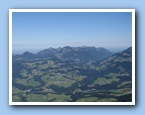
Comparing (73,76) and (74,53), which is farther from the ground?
(74,53)

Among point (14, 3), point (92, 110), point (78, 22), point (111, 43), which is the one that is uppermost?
point (14, 3)

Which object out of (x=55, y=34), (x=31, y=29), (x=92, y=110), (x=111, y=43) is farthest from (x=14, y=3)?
(x=92, y=110)

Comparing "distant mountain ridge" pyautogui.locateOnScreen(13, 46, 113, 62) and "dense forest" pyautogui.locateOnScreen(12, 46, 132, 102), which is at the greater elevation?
"distant mountain ridge" pyautogui.locateOnScreen(13, 46, 113, 62)

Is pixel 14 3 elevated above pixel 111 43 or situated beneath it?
elevated above

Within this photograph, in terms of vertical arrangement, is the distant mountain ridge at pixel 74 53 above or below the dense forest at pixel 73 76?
above

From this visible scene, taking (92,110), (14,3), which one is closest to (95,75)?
(92,110)

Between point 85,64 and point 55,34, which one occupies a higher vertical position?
point 55,34

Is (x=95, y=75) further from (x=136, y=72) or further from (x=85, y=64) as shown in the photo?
(x=136, y=72)

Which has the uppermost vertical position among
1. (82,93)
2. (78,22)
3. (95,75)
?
(78,22)

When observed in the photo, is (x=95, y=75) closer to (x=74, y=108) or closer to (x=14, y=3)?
(x=74, y=108)
